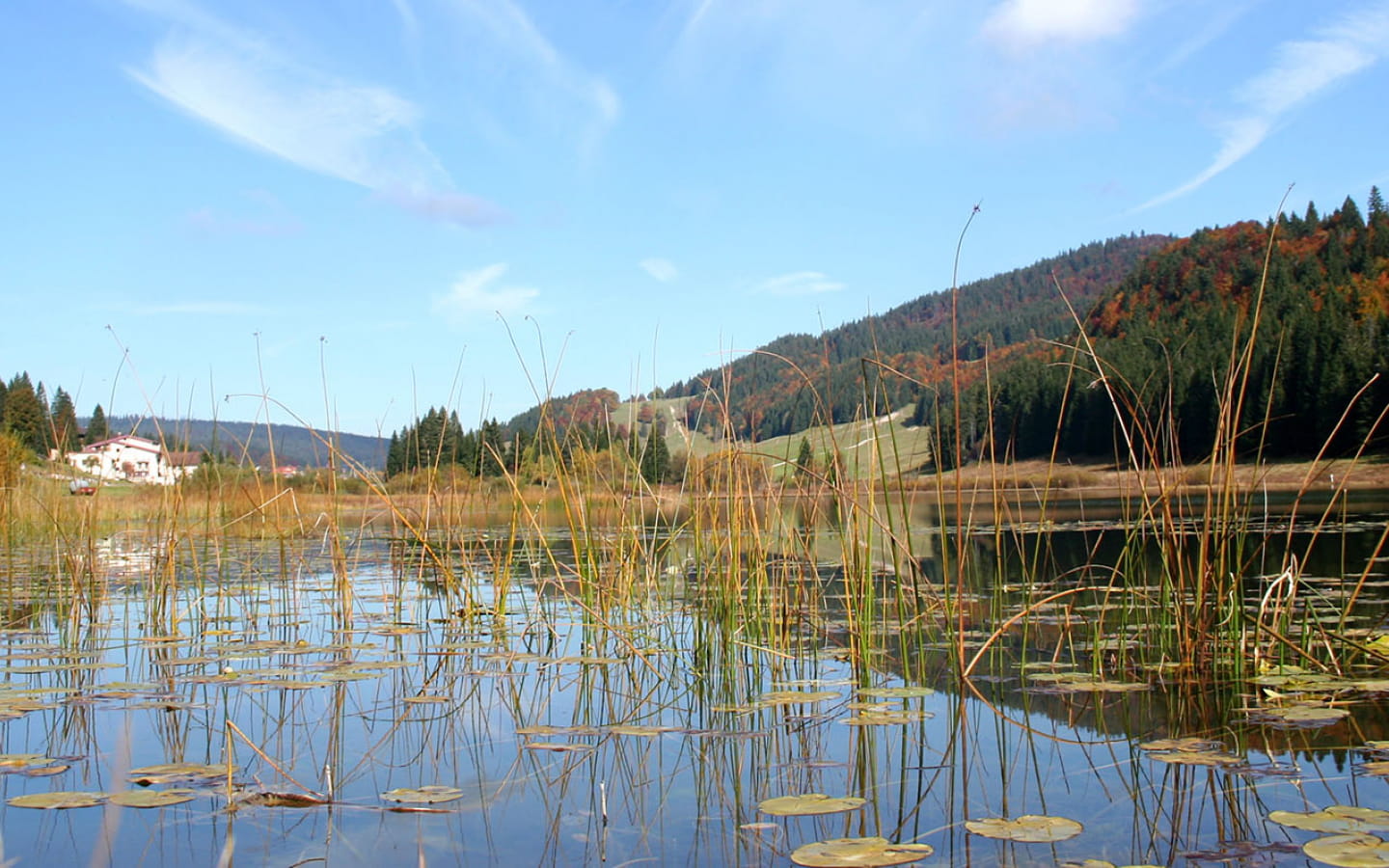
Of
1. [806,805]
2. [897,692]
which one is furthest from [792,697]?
[806,805]

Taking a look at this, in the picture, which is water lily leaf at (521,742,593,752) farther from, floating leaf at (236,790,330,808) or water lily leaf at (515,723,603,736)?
floating leaf at (236,790,330,808)

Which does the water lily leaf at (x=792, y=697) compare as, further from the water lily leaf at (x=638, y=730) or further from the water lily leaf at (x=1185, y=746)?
the water lily leaf at (x=1185, y=746)

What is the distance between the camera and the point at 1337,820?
221 cm

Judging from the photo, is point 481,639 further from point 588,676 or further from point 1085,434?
point 1085,434

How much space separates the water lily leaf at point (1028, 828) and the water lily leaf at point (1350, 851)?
1.47 ft

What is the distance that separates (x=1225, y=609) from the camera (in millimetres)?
4512

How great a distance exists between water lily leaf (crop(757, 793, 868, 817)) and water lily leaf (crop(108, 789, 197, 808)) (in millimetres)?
1482

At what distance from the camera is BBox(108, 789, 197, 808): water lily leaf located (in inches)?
99.0

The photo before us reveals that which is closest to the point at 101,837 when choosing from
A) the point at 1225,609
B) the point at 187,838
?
the point at 187,838

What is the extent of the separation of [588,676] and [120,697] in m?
1.83

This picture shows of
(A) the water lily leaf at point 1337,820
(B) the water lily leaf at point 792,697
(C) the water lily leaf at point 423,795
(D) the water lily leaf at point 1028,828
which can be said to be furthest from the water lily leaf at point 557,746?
(A) the water lily leaf at point 1337,820

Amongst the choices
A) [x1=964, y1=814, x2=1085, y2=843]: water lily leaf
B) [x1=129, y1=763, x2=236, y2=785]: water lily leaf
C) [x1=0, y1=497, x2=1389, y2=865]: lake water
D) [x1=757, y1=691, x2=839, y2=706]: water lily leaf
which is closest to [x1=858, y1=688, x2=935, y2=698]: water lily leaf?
[x1=0, y1=497, x2=1389, y2=865]: lake water

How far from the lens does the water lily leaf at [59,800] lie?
2.50 m

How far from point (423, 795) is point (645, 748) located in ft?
2.68
